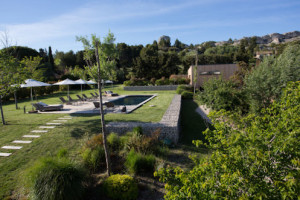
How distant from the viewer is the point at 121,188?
385cm

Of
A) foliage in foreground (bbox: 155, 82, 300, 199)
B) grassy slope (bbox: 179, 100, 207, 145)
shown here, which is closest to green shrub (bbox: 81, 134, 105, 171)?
grassy slope (bbox: 179, 100, 207, 145)

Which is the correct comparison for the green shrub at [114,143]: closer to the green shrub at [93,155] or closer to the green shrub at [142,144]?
the green shrub at [142,144]

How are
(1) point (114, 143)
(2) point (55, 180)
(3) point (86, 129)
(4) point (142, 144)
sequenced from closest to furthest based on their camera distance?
(2) point (55, 180)
(4) point (142, 144)
(1) point (114, 143)
(3) point (86, 129)

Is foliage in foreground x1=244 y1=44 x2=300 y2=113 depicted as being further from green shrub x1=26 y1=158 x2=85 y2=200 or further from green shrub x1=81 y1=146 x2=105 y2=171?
green shrub x1=26 y1=158 x2=85 y2=200

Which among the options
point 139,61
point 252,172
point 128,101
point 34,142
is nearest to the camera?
point 252,172

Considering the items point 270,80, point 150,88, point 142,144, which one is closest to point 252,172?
point 142,144

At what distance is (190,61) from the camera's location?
42.5 meters

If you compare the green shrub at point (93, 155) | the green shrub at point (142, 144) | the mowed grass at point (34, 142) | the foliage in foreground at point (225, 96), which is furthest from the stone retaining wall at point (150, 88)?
the green shrub at point (93, 155)

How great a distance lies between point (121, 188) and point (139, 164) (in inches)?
42.8

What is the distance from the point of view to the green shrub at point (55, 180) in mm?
3359

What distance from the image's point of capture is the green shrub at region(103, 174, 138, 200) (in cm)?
381

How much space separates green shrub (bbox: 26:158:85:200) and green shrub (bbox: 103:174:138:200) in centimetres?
58

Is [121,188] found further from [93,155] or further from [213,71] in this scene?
[213,71]

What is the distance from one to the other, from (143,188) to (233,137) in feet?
9.44
